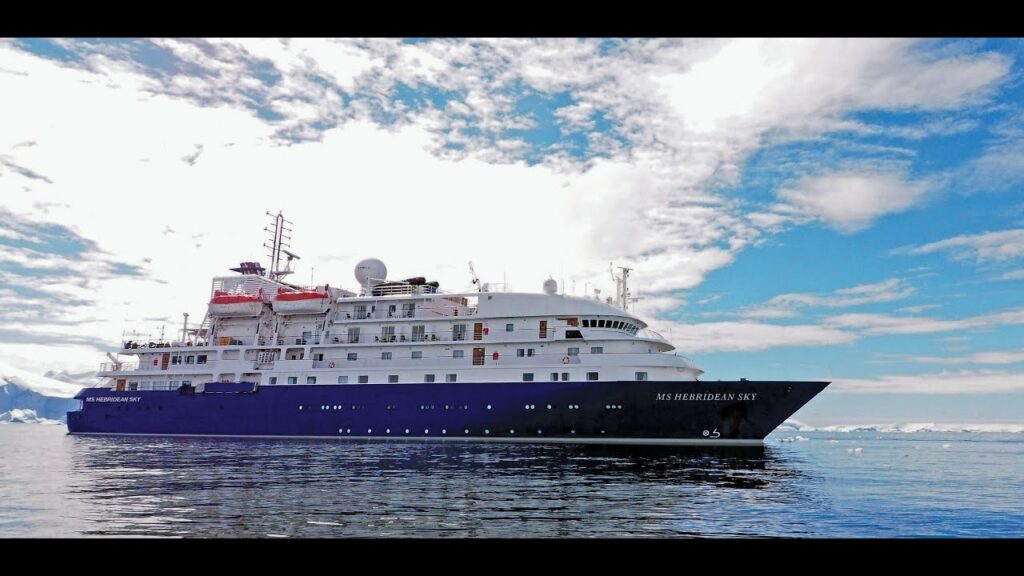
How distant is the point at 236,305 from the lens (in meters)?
48.0

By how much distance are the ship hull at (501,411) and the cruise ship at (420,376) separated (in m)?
0.07

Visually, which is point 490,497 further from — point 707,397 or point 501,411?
point 707,397

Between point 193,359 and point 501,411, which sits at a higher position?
point 193,359

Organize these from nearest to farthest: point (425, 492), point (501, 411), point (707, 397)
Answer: point (425, 492), point (707, 397), point (501, 411)

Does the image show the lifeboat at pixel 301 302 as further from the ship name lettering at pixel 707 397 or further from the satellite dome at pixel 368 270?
the ship name lettering at pixel 707 397

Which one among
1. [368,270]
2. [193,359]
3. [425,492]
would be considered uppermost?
[368,270]

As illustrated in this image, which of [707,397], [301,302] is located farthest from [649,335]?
[301,302]

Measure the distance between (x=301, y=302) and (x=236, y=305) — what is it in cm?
585

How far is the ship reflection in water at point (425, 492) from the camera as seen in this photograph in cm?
1295

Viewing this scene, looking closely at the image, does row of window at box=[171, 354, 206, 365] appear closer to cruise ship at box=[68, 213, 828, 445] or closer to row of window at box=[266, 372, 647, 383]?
cruise ship at box=[68, 213, 828, 445]

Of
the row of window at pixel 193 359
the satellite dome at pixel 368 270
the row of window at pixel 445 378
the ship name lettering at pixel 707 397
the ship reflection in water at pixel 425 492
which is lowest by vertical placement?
the ship reflection in water at pixel 425 492

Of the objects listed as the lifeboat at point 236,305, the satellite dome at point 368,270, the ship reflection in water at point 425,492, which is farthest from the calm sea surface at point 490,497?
the satellite dome at point 368,270

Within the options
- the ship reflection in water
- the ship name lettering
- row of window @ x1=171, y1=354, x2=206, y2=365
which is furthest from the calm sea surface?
row of window @ x1=171, y1=354, x2=206, y2=365
